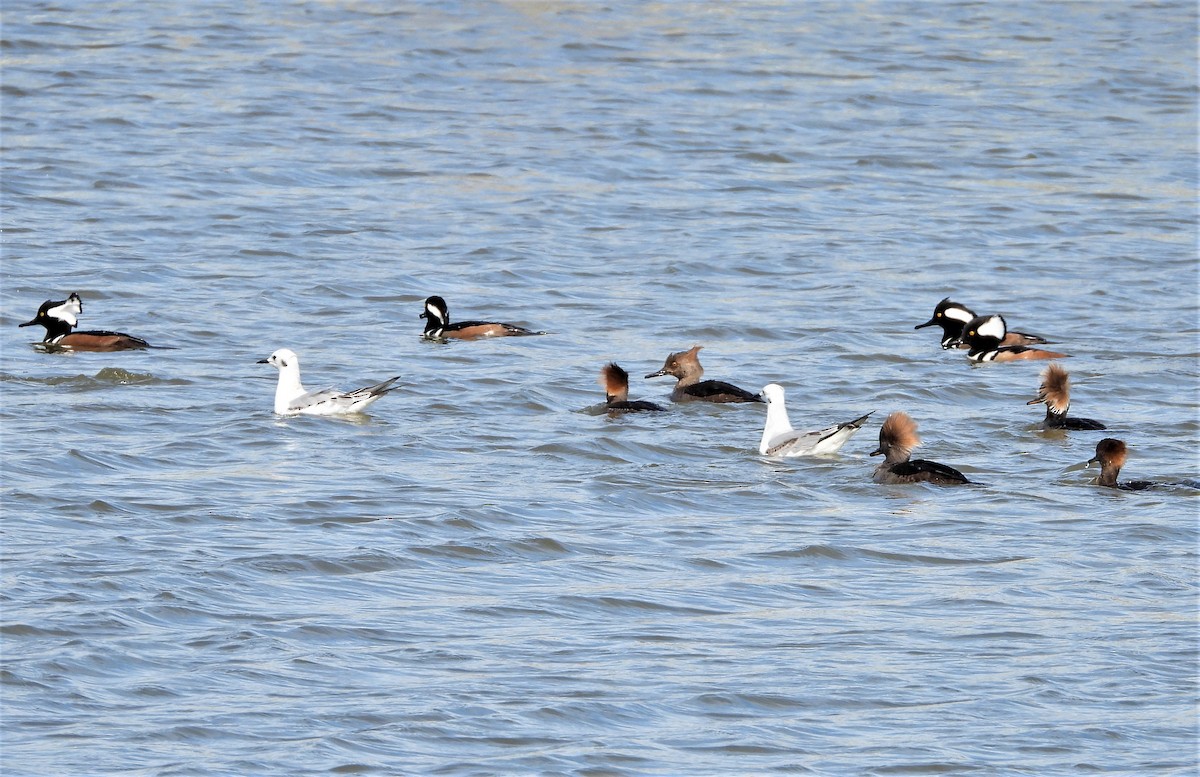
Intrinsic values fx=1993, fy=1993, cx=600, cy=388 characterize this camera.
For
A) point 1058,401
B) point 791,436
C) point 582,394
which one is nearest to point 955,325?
point 1058,401

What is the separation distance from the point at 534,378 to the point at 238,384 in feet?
6.83

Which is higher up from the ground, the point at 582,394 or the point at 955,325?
the point at 955,325

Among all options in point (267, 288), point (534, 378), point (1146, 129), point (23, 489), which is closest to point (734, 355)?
point (534, 378)

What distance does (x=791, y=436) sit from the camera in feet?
38.7

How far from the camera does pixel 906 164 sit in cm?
2333

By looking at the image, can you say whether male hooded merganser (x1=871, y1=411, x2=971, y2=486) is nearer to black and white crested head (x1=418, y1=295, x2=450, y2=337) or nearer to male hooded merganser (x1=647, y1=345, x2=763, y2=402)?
male hooded merganser (x1=647, y1=345, x2=763, y2=402)

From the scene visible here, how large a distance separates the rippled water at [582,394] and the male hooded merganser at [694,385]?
0.43m

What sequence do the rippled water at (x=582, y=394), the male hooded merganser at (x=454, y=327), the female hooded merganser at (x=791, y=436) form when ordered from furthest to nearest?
the male hooded merganser at (x=454, y=327) → the female hooded merganser at (x=791, y=436) → the rippled water at (x=582, y=394)

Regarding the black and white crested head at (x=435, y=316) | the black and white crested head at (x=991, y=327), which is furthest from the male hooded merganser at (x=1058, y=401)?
the black and white crested head at (x=435, y=316)

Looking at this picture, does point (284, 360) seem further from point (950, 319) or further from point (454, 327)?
point (950, 319)

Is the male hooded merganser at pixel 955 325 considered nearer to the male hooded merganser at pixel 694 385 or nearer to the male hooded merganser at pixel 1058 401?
the male hooded merganser at pixel 694 385

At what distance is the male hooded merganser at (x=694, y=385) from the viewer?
44.4 feet

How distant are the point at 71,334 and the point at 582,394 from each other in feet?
12.5

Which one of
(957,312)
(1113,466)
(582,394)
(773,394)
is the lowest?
(582,394)
